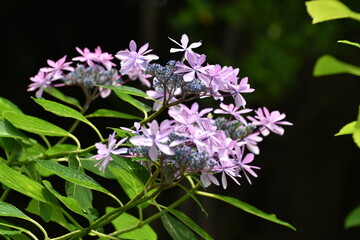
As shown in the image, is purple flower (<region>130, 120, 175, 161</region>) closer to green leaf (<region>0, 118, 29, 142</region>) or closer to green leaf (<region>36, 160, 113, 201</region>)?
green leaf (<region>36, 160, 113, 201</region>)

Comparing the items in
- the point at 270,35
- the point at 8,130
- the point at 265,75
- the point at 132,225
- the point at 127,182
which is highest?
the point at 8,130

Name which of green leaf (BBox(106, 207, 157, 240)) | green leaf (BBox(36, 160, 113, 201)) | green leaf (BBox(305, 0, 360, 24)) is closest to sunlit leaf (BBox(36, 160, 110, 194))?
green leaf (BBox(36, 160, 113, 201))

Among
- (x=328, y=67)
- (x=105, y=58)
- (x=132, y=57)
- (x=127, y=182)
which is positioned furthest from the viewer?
(x=105, y=58)

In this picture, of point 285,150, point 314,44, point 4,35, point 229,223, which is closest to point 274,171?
point 285,150

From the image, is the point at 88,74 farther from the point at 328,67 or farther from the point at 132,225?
the point at 328,67

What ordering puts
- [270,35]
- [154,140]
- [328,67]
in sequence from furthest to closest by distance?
[270,35]
[154,140]
[328,67]

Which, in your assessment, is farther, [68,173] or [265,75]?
[265,75]

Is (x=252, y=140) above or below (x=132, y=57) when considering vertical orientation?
below

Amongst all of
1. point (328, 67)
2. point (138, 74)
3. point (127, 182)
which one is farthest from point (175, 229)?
point (328, 67)

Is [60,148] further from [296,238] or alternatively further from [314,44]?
[296,238]
